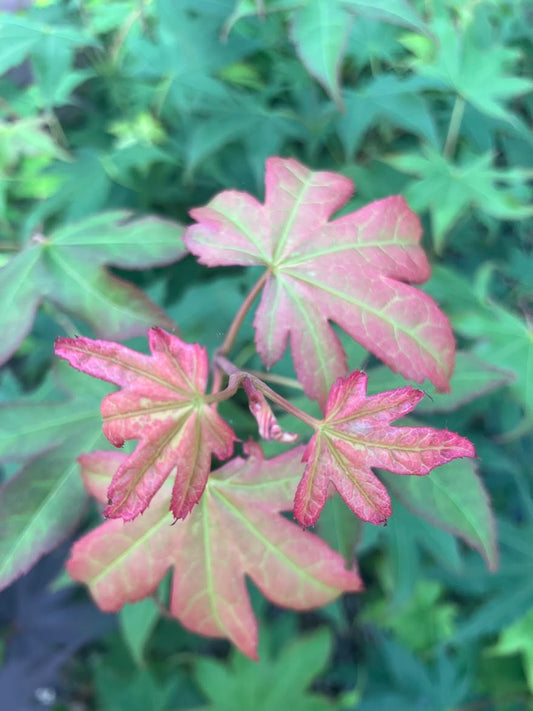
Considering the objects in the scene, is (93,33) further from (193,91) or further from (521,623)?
(521,623)

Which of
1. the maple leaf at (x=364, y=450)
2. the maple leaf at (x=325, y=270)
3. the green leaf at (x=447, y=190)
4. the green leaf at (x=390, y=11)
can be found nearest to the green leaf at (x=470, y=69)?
the green leaf at (x=447, y=190)

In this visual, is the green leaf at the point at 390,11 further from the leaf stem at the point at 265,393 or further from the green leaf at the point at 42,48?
the leaf stem at the point at 265,393

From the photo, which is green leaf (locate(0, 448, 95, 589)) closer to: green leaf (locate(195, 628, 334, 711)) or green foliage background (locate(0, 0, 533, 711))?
green foliage background (locate(0, 0, 533, 711))

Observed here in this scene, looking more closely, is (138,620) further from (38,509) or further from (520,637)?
(520,637)

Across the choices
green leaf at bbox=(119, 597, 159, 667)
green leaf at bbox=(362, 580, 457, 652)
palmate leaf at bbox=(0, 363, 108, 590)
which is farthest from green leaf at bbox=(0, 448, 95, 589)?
green leaf at bbox=(362, 580, 457, 652)

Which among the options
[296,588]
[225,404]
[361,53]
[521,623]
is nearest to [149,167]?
[361,53]

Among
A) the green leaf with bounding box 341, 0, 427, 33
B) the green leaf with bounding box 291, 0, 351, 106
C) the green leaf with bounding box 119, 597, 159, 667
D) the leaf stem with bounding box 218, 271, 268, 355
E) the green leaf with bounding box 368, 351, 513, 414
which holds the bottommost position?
the green leaf with bounding box 119, 597, 159, 667
